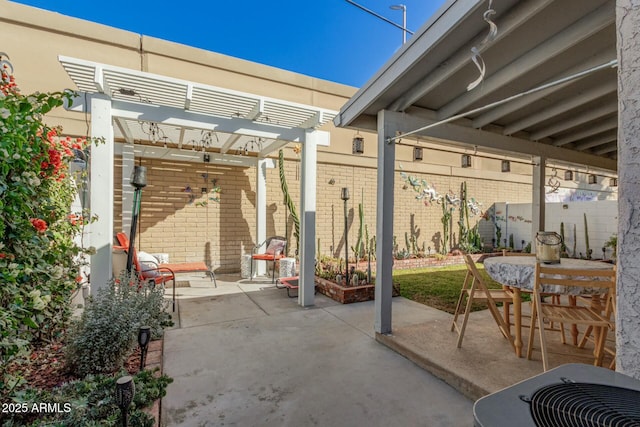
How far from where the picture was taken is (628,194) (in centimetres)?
134

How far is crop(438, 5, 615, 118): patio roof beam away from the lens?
7.29 ft

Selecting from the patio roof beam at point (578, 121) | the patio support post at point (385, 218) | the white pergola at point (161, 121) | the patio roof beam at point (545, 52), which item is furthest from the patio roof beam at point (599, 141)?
the white pergola at point (161, 121)

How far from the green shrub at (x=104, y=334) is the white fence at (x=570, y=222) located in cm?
780

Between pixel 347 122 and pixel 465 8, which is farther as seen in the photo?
pixel 347 122

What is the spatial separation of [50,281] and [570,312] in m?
4.41

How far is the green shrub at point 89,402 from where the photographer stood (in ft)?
5.83

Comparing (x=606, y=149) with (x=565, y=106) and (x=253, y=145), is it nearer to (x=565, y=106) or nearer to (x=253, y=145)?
(x=565, y=106)

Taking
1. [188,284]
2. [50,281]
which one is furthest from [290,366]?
[188,284]

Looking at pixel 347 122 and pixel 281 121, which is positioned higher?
pixel 281 121

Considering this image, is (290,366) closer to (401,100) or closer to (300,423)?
(300,423)

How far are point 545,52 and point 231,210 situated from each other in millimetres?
6185

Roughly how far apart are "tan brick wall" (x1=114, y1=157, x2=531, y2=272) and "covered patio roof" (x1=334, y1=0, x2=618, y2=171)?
4.05 m

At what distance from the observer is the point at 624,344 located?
1.32m

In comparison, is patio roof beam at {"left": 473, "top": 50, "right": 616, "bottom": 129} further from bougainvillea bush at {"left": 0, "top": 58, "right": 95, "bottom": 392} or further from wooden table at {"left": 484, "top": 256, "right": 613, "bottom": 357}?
bougainvillea bush at {"left": 0, "top": 58, "right": 95, "bottom": 392}
